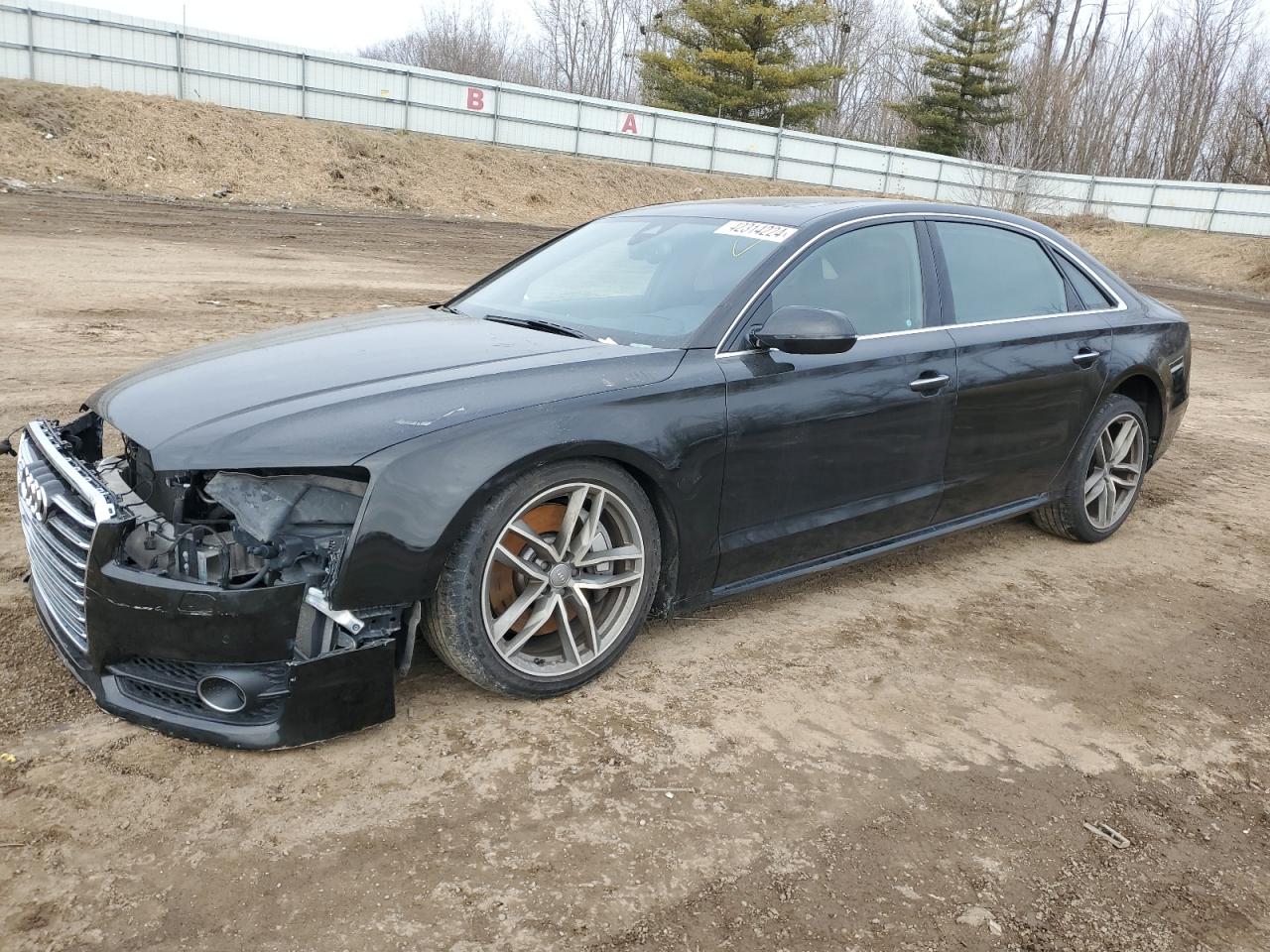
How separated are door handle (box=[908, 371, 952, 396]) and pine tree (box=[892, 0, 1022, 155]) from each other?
46.3 metres

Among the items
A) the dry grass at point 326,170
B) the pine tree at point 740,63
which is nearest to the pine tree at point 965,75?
the pine tree at point 740,63

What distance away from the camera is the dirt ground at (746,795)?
2.42 meters

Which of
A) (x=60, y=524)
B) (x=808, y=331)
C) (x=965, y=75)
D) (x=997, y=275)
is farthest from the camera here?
(x=965, y=75)

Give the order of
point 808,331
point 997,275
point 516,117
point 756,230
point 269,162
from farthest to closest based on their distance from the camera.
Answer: point 516,117, point 269,162, point 997,275, point 756,230, point 808,331

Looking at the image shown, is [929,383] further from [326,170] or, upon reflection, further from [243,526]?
[326,170]

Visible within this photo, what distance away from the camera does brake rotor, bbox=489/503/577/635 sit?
3242mm

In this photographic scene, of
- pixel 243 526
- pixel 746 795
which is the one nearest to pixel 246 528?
pixel 243 526

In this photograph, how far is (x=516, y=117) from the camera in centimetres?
3083

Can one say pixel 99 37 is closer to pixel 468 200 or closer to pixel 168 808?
pixel 468 200

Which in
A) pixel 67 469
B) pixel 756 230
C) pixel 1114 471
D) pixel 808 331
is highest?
pixel 756 230

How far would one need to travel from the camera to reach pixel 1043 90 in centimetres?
3934

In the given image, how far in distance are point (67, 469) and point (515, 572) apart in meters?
1.34

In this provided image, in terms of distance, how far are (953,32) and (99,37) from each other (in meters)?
36.1

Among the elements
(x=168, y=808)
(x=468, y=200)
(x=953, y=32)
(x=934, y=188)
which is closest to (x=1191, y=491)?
(x=168, y=808)
